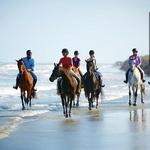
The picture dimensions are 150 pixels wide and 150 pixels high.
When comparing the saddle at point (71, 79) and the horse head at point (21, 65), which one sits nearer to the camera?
the saddle at point (71, 79)

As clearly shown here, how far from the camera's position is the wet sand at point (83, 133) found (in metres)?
11.9

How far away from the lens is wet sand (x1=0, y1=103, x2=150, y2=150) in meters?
11.9

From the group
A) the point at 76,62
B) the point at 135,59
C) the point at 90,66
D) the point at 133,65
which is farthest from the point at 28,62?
the point at 135,59

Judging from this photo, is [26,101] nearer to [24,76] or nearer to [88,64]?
[24,76]

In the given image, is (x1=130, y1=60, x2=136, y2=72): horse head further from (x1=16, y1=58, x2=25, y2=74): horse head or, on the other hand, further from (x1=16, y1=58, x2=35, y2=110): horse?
(x1=16, y1=58, x2=25, y2=74): horse head

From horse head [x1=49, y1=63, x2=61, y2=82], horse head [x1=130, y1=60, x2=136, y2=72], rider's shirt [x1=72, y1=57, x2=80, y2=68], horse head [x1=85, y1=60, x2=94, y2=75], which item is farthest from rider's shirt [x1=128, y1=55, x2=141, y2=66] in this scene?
horse head [x1=49, y1=63, x2=61, y2=82]

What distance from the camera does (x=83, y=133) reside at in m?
13.9

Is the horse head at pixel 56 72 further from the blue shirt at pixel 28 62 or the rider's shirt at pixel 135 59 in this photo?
the rider's shirt at pixel 135 59

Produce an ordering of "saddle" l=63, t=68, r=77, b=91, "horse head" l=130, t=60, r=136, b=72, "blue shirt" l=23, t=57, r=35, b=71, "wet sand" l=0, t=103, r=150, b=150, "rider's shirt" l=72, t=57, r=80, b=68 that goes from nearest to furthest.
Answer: "wet sand" l=0, t=103, r=150, b=150, "saddle" l=63, t=68, r=77, b=91, "blue shirt" l=23, t=57, r=35, b=71, "rider's shirt" l=72, t=57, r=80, b=68, "horse head" l=130, t=60, r=136, b=72

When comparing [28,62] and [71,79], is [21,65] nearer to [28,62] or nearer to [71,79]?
[28,62]

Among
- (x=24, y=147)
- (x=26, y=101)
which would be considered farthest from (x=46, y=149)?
(x=26, y=101)

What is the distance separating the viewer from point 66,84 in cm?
1858

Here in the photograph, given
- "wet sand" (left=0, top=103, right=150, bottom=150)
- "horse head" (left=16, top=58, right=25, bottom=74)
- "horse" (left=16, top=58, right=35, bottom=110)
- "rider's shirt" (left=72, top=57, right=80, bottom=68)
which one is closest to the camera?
"wet sand" (left=0, top=103, right=150, bottom=150)

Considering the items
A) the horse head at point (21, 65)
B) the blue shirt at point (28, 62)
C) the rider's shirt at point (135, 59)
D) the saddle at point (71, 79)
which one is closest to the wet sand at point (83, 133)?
the saddle at point (71, 79)
